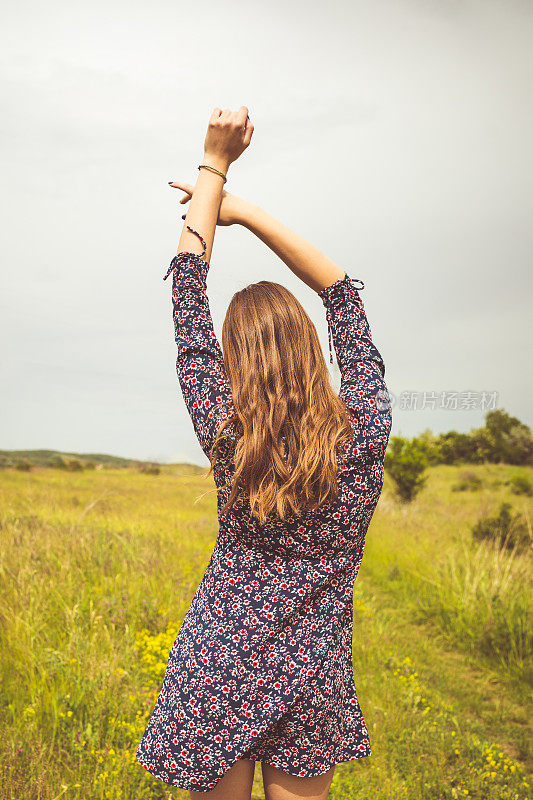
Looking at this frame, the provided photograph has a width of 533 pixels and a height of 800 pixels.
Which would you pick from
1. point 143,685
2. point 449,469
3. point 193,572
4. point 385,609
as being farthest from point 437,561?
point 449,469

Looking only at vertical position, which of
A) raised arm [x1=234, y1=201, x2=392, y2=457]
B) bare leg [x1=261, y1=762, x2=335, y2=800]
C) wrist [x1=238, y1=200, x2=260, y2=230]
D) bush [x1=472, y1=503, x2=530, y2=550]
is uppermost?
wrist [x1=238, y1=200, x2=260, y2=230]

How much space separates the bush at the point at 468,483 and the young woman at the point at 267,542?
18.6m

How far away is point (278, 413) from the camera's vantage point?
1.39 metres

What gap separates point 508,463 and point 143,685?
69.7 feet

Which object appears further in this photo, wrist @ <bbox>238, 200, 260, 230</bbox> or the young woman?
wrist @ <bbox>238, 200, 260, 230</bbox>

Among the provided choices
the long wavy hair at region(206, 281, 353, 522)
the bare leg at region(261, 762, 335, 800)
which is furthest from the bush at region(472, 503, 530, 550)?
the long wavy hair at region(206, 281, 353, 522)

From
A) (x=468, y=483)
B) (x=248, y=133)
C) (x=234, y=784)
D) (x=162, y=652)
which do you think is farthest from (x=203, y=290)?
(x=468, y=483)

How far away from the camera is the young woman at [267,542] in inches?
54.7

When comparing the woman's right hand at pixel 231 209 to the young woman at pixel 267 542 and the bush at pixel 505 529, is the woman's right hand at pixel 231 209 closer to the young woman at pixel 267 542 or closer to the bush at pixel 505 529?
the young woman at pixel 267 542

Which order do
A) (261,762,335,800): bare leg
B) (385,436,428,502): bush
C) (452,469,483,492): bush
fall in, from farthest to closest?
(452,469,483,492): bush
(385,436,428,502): bush
(261,762,335,800): bare leg

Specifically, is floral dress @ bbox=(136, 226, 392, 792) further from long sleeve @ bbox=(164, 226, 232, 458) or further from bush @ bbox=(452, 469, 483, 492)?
bush @ bbox=(452, 469, 483, 492)

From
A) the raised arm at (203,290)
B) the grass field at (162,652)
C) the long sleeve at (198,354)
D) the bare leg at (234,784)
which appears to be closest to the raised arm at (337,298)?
the raised arm at (203,290)

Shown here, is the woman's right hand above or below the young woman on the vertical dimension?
above

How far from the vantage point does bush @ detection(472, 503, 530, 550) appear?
26.6 feet
